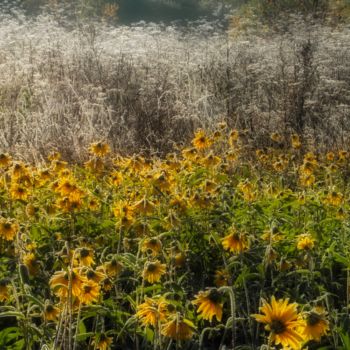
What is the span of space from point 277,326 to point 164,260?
1.13 metres

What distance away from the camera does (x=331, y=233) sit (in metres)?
2.57

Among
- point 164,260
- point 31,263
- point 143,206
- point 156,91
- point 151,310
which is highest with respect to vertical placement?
point 151,310

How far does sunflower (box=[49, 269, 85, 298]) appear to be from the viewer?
136 cm

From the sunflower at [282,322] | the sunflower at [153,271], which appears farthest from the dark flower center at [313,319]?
the sunflower at [153,271]

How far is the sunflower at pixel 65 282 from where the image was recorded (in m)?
1.36

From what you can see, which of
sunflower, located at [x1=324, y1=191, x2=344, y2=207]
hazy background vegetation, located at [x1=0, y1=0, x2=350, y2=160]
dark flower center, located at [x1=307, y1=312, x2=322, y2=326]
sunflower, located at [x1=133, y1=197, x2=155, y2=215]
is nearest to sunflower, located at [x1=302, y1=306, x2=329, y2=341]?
dark flower center, located at [x1=307, y1=312, x2=322, y2=326]

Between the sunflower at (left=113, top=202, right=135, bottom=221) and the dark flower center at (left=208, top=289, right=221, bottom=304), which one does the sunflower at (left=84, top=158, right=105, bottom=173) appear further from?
the dark flower center at (left=208, top=289, right=221, bottom=304)

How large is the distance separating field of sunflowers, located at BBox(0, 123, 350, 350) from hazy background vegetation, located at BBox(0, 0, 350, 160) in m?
1.66

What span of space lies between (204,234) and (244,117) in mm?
2952

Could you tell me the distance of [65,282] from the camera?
1369 millimetres

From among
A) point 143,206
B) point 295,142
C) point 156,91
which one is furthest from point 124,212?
point 156,91

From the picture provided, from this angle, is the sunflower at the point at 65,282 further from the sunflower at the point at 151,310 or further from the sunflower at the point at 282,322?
the sunflower at the point at 282,322

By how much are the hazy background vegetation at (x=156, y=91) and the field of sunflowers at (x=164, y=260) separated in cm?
166

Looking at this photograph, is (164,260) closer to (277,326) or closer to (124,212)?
(124,212)
